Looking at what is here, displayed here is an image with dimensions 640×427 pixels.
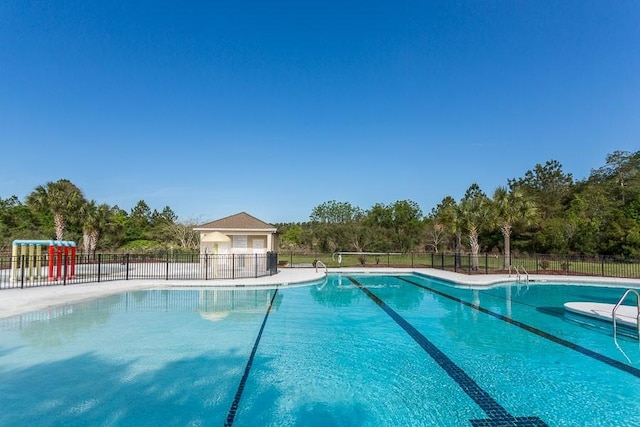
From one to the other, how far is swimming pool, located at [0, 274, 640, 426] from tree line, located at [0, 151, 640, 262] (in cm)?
1084

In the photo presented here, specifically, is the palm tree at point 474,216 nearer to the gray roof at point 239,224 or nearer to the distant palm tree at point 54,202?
the gray roof at point 239,224

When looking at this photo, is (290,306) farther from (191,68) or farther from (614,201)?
(614,201)

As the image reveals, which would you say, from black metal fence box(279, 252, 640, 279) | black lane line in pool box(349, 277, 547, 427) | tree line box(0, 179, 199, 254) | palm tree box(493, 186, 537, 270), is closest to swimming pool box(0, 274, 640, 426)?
black lane line in pool box(349, 277, 547, 427)

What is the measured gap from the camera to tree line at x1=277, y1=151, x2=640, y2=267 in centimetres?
2052

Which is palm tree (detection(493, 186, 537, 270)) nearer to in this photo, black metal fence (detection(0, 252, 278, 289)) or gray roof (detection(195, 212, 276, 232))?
black metal fence (detection(0, 252, 278, 289))

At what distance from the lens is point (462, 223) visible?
2027 centimetres

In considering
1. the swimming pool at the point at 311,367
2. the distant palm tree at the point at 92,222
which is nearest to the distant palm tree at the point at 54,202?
the distant palm tree at the point at 92,222

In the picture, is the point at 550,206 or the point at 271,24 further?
the point at 550,206

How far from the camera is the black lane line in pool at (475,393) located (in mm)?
3957

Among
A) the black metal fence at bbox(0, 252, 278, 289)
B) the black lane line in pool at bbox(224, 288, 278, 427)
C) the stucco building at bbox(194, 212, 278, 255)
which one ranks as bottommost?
the black lane line in pool at bbox(224, 288, 278, 427)

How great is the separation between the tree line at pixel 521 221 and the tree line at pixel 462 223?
67 mm

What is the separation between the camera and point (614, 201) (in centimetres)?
3509

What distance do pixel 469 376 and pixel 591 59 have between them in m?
16.5

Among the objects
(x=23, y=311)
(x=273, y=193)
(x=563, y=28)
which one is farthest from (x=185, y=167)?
(x=563, y=28)
